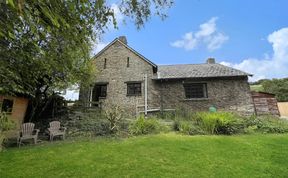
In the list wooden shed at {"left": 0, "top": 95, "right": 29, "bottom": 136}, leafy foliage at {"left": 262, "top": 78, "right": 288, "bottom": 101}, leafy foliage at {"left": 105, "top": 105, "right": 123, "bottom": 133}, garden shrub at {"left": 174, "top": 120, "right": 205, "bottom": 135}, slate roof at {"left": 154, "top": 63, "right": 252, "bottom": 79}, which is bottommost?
garden shrub at {"left": 174, "top": 120, "right": 205, "bottom": 135}

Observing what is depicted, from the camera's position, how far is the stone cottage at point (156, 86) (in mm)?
15906

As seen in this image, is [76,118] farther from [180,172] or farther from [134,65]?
[180,172]

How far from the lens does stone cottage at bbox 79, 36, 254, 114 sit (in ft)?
52.2

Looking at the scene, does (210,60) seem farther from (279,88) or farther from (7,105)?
(279,88)

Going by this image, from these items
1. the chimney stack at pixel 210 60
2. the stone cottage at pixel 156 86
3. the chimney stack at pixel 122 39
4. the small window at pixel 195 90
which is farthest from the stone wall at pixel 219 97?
the chimney stack at pixel 122 39

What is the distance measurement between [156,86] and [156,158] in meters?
10.4

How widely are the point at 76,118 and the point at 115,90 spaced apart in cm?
454

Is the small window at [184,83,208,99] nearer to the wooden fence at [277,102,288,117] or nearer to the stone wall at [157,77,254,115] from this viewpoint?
the stone wall at [157,77,254,115]

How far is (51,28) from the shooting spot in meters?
4.13

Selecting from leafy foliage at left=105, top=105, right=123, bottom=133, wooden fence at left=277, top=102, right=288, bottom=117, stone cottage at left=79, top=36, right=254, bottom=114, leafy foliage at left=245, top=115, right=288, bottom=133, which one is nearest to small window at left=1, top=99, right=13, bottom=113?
stone cottage at left=79, top=36, right=254, bottom=114

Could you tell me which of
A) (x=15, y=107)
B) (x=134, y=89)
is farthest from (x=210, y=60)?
(x=15, y=107)

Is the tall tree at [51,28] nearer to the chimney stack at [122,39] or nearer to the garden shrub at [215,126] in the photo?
the garden shrub at [215,126]

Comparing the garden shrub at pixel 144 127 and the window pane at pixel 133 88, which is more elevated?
the window pane at pixel 133 88

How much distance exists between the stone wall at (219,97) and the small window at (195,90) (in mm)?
309
